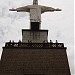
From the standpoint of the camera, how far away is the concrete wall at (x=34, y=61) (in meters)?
20.1

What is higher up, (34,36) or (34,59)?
(34,36)

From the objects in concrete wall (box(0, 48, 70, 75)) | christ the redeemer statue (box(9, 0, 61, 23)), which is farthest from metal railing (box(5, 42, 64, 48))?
christ the redeemer statue (box(9, 0, 61, 23))

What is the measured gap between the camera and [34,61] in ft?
68.5

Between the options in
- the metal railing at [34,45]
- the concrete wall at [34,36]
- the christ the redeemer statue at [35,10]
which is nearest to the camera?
the metal railing at [34,45]

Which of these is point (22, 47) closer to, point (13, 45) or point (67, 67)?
point (13, 45)

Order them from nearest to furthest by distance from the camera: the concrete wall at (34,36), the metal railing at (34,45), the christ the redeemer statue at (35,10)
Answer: the metal railing at (34,45), the concrete wall at (34,36), the christ the redeemer statue at (35,10)

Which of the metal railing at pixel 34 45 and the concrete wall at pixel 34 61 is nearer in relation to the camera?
the concrete wall at pixel 34 61

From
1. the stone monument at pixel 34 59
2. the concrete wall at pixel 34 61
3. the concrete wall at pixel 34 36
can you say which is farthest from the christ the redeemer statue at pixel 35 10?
the concrete wall at pixel 34 61

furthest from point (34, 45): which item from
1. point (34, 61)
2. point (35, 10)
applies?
point (35, 10)

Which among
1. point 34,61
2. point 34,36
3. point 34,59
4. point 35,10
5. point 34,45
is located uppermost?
point 35,10

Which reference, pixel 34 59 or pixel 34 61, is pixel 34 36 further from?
pixel 34 61

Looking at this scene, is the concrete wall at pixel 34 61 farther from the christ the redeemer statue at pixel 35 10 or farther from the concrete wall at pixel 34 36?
the christ the redeemer statue at pixel 35 10

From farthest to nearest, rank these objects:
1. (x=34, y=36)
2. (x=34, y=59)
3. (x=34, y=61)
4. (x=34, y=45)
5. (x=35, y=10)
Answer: (x=35, y=10) < (x=34, y=36) < (x=34, y=45) < (x=34, y=59) < (x=34, y=61)

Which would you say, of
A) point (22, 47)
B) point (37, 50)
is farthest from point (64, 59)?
point (22, 47)
